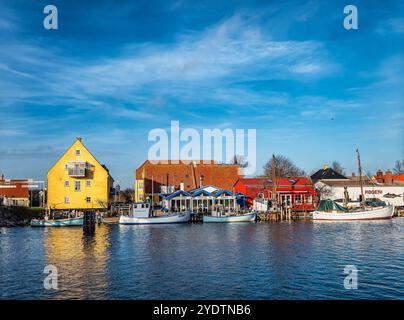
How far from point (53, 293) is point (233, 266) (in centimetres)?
1024

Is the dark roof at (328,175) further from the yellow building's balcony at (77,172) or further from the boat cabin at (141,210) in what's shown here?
the yellow building's balcony at (77,172)

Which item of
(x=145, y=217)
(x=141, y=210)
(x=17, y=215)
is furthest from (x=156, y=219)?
(x=17, y=215)

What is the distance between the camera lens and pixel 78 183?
61812 millimetres

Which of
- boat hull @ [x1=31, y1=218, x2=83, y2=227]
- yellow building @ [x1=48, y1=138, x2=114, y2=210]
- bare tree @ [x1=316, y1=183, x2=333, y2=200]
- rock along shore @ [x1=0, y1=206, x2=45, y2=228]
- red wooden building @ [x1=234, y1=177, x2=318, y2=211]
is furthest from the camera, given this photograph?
bare tree @ [x1=316, y1=183, x2=333, y2=200]

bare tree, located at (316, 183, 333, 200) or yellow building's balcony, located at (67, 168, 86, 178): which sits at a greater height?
yellow building's balcony, located at (67, 168, 86, 178)

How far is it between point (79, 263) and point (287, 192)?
4871cm

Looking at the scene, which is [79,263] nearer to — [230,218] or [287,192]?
[230,218]

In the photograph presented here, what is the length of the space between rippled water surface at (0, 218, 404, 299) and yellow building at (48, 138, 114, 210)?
848 inches

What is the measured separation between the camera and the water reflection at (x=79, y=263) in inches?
757

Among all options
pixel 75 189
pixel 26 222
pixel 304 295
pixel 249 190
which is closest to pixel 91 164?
pixel 75 189

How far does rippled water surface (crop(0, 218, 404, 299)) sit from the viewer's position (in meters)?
19.0

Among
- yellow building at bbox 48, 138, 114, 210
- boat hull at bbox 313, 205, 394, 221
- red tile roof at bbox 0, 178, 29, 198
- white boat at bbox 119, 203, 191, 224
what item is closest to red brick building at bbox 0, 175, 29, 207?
red tile roof at bbox 0, 178, 29, 198

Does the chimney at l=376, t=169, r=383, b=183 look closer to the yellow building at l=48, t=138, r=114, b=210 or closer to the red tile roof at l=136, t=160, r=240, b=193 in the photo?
the red tile roof at l=136, t=160, r=240, b=193

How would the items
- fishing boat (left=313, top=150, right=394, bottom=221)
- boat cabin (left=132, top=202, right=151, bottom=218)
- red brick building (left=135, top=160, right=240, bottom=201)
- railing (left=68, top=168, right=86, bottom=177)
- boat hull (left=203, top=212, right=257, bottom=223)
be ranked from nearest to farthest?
1. boat cabin (left=132, top=202, right=151, bottom=218)
2. boat hull (left=203, top=212, right=257, bottom=223)
3. fishing boat (left=313, top=150, right=394, bottom=221)
4. railing (left=68, top=168, right=86, bottom=177)
5. red brick building (left=135, top=160, right=240, bottom=201)
